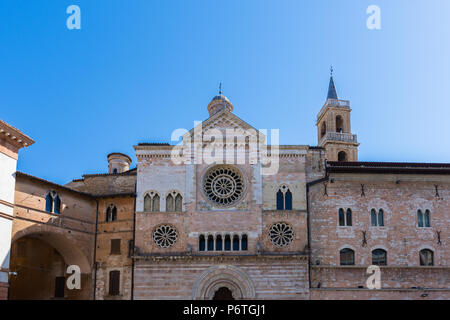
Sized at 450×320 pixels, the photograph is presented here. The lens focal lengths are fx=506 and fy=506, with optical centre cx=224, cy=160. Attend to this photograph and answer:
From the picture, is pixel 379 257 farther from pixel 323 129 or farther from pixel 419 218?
pixel 323 129

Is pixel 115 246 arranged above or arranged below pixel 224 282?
above

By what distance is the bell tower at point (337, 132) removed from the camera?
51172 millimetres

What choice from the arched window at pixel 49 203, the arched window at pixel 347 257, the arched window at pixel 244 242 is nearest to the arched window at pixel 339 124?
the arched window at pixel 347 257

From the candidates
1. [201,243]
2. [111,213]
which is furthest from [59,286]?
[201,243]

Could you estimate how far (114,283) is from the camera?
1258 inches

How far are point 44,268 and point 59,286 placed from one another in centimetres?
158

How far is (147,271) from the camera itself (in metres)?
30.7

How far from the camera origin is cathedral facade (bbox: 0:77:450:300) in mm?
30453

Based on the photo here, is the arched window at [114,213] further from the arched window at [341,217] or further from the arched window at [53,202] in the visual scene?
the arched window at [341,217]

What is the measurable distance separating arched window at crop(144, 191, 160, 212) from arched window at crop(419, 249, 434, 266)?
1671cm

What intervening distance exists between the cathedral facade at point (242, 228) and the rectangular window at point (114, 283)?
Answer: 6 cm

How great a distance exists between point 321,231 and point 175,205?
928 cm
